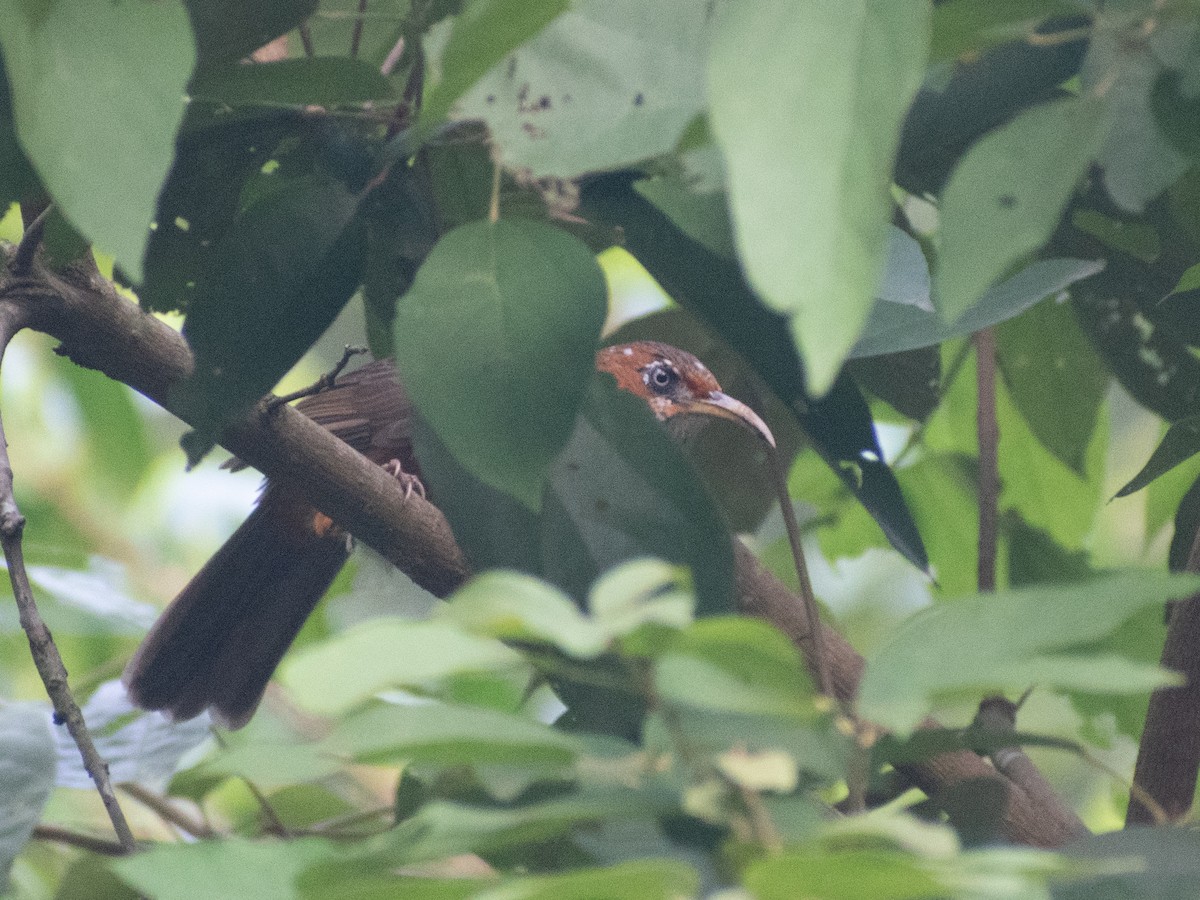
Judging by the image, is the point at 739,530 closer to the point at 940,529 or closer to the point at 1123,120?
the point at 940,529

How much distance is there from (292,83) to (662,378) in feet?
9.41

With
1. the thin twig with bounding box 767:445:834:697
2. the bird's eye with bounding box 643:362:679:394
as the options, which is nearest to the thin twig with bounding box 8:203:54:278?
the thin twig with bounding box 767:445:834:697

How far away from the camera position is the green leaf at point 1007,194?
44.0 inches

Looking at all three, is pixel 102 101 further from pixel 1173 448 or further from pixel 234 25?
pixel 1173 448

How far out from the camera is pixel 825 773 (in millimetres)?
1063

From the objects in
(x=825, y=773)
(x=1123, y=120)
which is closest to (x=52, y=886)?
(x=825, y=773)

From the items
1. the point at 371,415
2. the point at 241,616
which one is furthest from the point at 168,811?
the point at 371,415

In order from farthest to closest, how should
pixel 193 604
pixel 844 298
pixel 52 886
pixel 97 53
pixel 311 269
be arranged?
pixel 193 604 < pixel 52 886 < pixel 311 269 < pixel 97 53 < pixel 844 298

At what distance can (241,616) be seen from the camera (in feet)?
12.1

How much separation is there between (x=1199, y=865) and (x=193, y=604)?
2930 millimetres

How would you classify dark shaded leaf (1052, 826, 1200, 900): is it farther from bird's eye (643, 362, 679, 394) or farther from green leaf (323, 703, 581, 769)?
bird's eye (643, 362, 679, 394)

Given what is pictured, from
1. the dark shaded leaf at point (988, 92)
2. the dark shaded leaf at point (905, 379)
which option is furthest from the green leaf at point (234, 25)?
the dark shaded leaf at point (905, 379)

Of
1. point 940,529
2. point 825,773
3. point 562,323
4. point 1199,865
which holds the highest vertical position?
point 562,323

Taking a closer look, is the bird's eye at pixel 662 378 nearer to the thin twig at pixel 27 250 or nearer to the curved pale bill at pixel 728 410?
the curved pale bill at pixel 728 410
